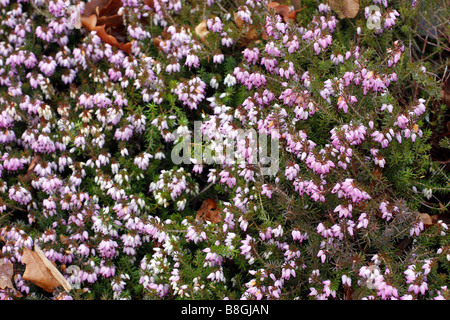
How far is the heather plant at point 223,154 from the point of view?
9.86ft

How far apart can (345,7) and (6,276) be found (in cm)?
332

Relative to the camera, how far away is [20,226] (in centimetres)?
377

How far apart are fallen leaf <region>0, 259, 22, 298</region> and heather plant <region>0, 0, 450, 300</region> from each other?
0.12 ft

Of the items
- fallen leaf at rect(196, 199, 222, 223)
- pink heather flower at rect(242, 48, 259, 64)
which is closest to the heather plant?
pink heather flower at rect(242, 48, 259, 64)

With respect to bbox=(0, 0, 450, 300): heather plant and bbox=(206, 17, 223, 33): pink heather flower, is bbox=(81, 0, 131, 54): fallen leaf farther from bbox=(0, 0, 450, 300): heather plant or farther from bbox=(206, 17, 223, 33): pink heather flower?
bbox=(206, 17, 223, 33): pink heather flower

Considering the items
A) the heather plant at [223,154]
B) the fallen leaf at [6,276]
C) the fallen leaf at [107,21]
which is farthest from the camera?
the fallen leaf at [107,21]

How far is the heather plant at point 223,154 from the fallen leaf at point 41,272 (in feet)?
0.25

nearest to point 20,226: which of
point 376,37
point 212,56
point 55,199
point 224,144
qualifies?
point 55,199

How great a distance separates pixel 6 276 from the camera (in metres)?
3.48

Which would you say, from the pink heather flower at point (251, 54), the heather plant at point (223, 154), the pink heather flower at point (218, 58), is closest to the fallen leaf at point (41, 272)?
the heather plant at point (223, 154)

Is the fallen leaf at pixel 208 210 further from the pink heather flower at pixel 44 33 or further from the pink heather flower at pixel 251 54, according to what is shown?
the pink heather flower at pixel 44 33

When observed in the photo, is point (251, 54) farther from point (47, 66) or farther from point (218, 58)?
point (47, 66)

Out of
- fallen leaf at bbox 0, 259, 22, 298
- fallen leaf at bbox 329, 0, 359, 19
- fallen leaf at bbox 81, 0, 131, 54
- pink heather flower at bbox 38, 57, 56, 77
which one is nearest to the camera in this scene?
fallen leaf at bbox 0, 259, 22, 298

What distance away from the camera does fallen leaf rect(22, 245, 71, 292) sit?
347cm
